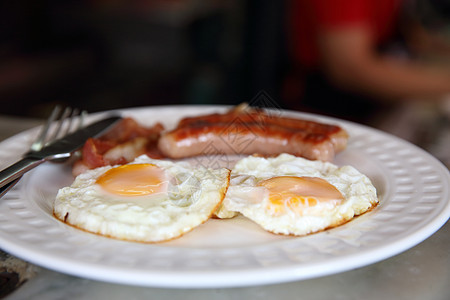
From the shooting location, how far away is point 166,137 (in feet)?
6.31

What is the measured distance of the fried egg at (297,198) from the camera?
135 cm

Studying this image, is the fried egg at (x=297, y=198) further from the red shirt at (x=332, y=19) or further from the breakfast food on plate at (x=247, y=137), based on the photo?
the red shirt at (x=332, y=19)

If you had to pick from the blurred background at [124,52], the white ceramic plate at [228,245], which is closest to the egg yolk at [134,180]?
the white ceramic plate at [228,245]

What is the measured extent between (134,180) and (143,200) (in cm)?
11

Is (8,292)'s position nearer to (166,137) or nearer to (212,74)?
(166,137)

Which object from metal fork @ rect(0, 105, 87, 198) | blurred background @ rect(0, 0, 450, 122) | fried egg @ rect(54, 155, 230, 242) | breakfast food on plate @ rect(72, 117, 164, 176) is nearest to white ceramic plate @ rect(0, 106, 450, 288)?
fried egg @ rect(54, 155, 230, 242)

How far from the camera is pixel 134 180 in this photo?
1.50m

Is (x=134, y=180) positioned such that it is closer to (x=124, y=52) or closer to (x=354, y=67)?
(x=354, y=67)

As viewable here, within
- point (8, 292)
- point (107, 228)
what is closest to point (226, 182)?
point (107, 228)

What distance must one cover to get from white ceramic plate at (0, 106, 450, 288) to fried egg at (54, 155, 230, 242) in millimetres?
40

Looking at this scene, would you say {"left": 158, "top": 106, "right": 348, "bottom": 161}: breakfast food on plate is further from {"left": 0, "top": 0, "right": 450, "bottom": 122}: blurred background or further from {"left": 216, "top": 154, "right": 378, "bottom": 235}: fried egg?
{"left": 0, "top": 0, "right": 450, "bottom": 122}: blurred background

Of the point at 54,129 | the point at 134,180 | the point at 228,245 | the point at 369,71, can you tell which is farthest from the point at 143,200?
the point at 369,71

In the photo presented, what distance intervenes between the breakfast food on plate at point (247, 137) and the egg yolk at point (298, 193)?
14.3 inches

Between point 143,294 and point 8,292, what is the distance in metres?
0.34
